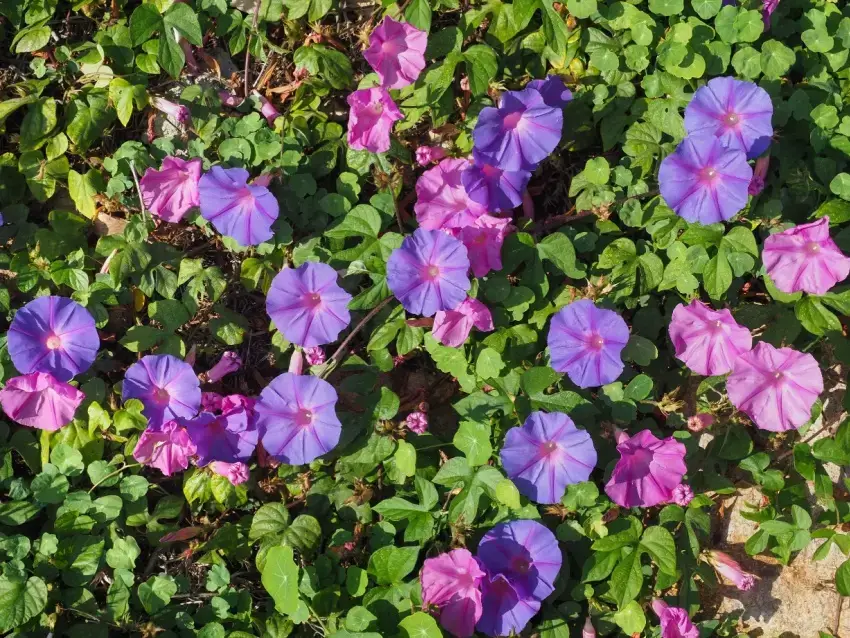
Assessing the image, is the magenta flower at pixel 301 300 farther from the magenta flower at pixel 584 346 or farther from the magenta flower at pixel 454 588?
the magenta flower at pixel 454 588

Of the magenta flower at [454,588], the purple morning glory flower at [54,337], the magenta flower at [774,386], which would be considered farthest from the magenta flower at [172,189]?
the magenta flower at [774,386]

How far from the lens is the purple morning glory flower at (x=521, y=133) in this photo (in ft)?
9.81

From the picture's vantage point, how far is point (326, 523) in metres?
3.14

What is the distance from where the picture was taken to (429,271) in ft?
9.62

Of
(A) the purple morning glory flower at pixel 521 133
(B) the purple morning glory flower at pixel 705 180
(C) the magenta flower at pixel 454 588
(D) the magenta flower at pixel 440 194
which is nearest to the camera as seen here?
(C) the magenta flower at pixel 454 588

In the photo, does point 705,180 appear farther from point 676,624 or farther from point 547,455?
point 676,624

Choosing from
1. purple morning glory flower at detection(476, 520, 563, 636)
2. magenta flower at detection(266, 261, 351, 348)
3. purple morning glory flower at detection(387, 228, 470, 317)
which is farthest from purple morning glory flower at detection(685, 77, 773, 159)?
purple morning glory flower at detection(476, 520, 563, 636)

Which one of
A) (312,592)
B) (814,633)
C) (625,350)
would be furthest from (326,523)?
(814,633)

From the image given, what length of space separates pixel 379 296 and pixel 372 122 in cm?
63

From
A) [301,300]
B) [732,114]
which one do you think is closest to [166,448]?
[301,300]

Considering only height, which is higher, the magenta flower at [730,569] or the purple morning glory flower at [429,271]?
the purple morning glory flower at [429,271]

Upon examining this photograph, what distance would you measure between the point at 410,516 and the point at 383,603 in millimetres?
303

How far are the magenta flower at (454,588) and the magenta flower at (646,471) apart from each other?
0.54 m

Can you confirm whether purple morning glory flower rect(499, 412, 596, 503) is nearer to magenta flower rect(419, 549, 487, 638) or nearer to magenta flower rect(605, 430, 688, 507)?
magenta flower rect(605, 430, 688, 507)
